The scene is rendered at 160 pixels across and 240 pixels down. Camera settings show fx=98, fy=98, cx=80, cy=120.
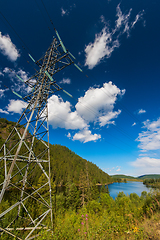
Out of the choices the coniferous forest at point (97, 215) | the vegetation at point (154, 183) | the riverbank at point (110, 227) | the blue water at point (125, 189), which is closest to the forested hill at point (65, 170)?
the blue water at point (125, 189)

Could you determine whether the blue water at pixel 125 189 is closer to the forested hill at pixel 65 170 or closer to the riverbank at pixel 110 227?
the forested hill at pixel 65 170

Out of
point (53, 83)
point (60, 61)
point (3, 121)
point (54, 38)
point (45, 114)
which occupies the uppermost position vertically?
point (3, 121)

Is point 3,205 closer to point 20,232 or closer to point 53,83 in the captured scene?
point 20,232

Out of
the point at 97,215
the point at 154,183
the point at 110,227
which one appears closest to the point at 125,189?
the point at 97,215

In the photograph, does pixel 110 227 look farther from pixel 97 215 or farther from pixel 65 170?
pixel 65 170

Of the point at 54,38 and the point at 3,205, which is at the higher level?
the point at 54,38

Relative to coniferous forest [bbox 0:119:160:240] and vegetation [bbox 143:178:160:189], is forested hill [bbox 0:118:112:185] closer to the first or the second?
coniferous forest [bbox 0:119:160:240]

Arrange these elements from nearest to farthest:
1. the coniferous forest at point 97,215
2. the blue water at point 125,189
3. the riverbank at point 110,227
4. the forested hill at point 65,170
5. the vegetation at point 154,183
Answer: the riverbank at point 110,227 → the coniferous forest at point 97,215 → the vegetation at point 154,183 → the blue water at point 125,189 → the forested hill at point 65,170

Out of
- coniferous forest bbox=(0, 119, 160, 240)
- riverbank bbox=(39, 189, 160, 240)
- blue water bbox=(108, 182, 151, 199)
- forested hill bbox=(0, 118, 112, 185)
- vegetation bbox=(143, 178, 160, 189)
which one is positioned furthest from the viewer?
forested hill bbox=(0, 118, 112, 185)

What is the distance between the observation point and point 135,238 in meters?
4.02

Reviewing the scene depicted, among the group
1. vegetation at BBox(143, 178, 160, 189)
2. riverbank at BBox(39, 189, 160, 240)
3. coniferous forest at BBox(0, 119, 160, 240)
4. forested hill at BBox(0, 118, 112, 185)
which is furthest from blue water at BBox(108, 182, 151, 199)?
riverbank at BBox(39, 189, 160, 240)

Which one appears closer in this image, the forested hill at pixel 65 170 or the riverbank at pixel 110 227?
the riverbank at pixel 110 227

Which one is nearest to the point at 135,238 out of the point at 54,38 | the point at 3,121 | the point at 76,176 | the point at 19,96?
the point at 19,96

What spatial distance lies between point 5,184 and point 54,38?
13.1 meters
